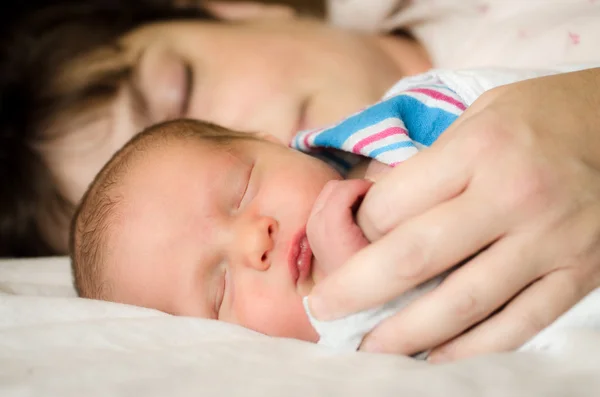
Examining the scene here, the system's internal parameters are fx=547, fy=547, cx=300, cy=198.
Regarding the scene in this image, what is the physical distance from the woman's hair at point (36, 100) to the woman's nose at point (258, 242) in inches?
26.1

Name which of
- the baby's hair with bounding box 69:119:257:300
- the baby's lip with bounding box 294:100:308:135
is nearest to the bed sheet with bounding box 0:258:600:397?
the baby's hair with bounding box 69:119:257:300

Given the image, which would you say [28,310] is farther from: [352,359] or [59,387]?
[352,359]

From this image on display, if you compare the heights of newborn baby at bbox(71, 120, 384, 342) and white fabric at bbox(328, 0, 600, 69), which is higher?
white fabric at bbox(328, 0, 600, 69)

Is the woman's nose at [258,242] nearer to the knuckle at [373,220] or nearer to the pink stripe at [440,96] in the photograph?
the knuckle at [373,220]

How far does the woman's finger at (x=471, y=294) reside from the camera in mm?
481

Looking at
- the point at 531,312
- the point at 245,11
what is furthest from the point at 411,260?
the point at 245,11

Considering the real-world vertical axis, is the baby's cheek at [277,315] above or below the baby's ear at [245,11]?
below

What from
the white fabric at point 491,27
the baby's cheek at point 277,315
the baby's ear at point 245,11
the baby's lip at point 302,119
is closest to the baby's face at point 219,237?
the baby's cheek at point 277,315

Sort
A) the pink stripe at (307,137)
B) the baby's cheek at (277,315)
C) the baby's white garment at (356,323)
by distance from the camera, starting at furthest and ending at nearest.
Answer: the pink stripe at (307,137) < the baby's cheek at (277,315) < the baby's white garment at (356,323)

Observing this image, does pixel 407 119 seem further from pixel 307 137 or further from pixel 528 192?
pixel 528 192

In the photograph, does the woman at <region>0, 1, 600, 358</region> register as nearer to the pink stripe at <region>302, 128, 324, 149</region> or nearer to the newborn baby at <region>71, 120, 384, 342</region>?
the pink stripe at <region>302, 128, 324, 149</region>

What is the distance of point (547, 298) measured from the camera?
487 millimetres

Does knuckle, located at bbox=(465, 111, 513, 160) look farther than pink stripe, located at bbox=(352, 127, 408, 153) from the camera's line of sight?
No

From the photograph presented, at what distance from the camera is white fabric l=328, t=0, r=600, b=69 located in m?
0.98
